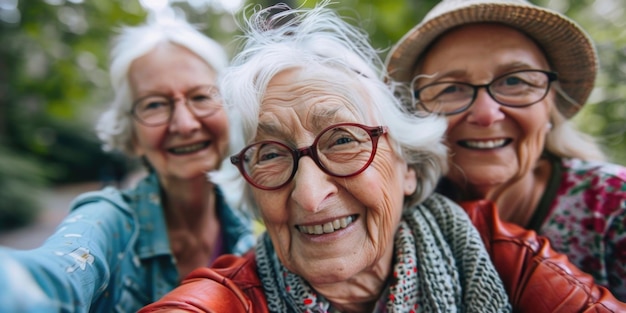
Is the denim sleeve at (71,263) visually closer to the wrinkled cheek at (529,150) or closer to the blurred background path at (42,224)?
the wrinkled cheek at (529,150)

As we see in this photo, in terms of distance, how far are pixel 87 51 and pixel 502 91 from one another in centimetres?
556

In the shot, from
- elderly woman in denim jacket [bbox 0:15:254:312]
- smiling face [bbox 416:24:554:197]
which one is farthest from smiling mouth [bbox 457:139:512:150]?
elderly woman in denim jacket [bbox 0:15:254:312]

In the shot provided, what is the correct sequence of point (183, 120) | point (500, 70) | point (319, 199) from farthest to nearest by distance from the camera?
point (183, 120), point (500, 70), point (319, 199)

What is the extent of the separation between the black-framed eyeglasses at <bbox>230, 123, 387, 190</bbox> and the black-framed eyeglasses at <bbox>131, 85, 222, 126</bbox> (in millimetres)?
901

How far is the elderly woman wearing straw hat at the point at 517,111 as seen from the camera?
1844 millimetres

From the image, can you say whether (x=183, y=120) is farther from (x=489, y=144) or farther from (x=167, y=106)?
(x=489, y=144)

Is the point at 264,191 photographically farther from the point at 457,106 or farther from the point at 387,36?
the point at 387,36

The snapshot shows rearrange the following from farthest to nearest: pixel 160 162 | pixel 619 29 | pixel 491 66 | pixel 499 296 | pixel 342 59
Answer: pixel 619 29, pixel 160 162, pixel 491 66, pixel 342 59, pixel 499 296

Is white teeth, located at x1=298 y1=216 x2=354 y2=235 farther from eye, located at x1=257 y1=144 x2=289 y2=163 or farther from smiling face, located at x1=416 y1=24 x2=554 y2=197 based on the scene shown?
smiling face, located at x1=416 y1=24 x2=554 y2=197

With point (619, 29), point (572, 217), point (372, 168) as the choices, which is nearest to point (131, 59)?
point (372, 168)

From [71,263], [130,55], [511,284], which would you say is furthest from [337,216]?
[130,55]

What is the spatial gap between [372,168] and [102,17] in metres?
4.51

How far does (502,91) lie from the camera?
1908mm

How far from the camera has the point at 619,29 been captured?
123 inches
